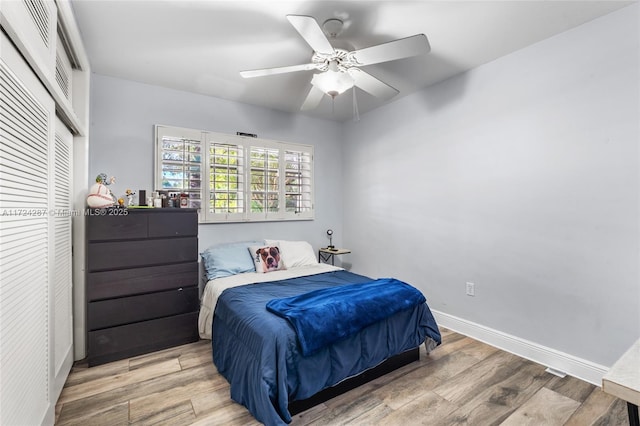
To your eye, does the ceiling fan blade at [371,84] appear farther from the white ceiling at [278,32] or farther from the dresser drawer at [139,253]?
the dresser drawer at [139,253]

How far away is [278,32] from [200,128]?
1.63 m

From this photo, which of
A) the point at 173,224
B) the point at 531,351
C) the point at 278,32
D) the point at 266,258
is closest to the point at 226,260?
the point at 266,258

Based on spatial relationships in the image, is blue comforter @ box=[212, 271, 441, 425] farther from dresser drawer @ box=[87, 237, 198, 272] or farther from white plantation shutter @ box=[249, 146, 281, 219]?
white plantation shutter @ box=[249, 146, 281, 219]

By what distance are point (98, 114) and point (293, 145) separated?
2159mm

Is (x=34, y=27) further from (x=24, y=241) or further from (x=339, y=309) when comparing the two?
(x=339, y=309)

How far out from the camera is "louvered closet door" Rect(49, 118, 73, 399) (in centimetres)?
191

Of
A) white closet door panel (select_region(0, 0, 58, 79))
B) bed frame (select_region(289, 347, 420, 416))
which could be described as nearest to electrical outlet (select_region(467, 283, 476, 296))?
bed frame (select_region(289, 347, 420, 416))

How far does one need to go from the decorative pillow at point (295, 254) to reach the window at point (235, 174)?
54cm

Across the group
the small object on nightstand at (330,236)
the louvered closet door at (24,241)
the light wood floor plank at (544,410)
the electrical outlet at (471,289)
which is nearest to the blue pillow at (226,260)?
the small object on nightstand at (330,236)

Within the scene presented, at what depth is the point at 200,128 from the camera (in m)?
3.38

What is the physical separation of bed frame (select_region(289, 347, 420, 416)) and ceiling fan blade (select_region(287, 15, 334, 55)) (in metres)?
2.19

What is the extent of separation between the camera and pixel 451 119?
9.95ft

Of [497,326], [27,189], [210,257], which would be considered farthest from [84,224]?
[497,326]

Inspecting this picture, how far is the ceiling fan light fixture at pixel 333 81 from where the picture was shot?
215cm
